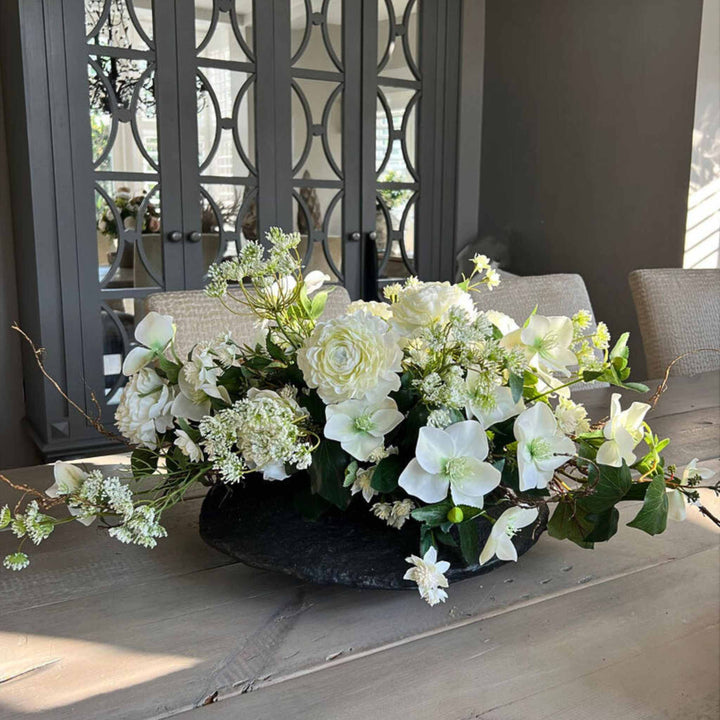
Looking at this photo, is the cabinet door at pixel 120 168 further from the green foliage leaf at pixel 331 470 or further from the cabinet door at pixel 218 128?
the green foliage leaf at pixel 331 470

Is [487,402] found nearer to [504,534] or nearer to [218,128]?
[504,534]

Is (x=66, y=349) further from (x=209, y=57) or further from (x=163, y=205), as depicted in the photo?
(x=209, y=57)

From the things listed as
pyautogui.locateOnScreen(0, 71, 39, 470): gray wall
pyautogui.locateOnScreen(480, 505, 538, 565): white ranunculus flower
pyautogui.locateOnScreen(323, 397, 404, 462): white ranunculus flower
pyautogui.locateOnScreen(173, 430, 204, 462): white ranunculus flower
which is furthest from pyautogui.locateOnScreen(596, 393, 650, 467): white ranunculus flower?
pyautogui.locateOnScreen(0, 71, 39, 470): gray wall

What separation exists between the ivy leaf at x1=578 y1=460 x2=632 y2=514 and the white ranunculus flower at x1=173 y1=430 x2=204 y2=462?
39 cm

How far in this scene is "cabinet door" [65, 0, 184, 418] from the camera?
8.41ft

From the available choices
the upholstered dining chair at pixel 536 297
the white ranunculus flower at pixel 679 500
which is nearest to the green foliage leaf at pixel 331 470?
the white ranunculus flower at pixel 679 500

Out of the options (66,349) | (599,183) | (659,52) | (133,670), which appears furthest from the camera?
(599,183)

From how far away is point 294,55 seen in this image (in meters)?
2.87

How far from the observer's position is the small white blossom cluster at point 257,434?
0.73 metres

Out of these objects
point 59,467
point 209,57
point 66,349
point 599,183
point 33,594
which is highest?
point 209,57

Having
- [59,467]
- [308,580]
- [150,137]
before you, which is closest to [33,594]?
[59,467]

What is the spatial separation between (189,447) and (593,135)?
3.06 m

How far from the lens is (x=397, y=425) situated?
79cm

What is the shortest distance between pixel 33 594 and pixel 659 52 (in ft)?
10.1
